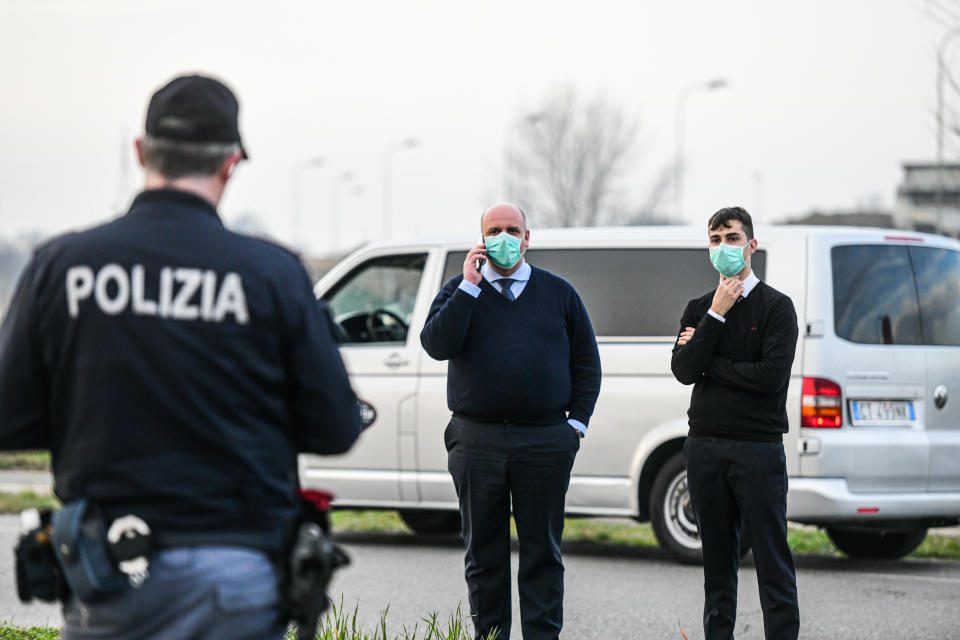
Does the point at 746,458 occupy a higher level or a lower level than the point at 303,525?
lower

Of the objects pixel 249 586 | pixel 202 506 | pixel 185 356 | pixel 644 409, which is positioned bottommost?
pixel 644 409

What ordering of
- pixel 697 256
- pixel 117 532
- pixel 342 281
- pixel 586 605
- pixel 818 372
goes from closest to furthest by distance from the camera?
pixel 117 532 < pixel 586 605 < pixel 818 372 < pixel 697 256 < pixel 342 281

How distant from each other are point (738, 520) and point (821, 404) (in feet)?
8.11

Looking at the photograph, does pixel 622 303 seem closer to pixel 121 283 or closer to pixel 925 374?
pixel 925 374

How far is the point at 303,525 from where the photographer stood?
259cm

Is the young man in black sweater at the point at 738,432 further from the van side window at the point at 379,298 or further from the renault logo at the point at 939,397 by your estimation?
the van side window at the point at 379,298

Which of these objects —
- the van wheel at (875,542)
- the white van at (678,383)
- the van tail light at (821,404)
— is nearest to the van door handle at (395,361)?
the white van at (678,383)

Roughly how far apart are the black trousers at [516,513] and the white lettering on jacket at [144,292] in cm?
289

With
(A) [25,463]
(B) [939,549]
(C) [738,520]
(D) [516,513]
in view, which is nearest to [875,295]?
(B) [939,549]

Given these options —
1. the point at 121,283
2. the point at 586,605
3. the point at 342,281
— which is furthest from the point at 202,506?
the point at 342,281

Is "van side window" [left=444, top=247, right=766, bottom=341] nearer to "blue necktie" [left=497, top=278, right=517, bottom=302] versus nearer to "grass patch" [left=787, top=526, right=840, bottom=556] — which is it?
"grass patch" [left=787, top=526, right=840, bottom=556]

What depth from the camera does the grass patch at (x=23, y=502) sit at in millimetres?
10602

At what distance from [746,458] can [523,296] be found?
111 centimetres

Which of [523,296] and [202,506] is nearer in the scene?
[202,506]
